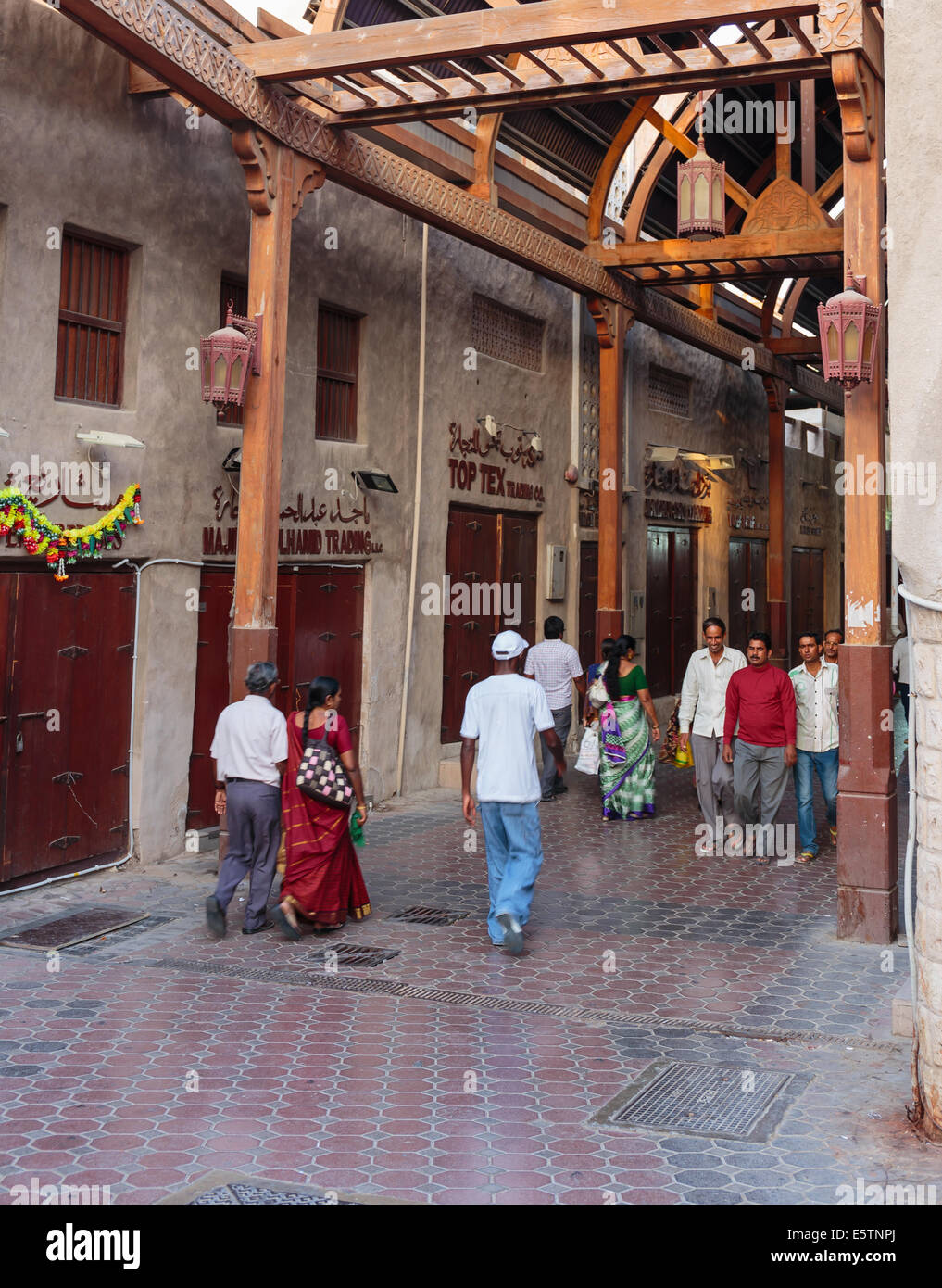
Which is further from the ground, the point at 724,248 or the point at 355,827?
the point at 724,248

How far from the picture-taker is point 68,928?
824cm

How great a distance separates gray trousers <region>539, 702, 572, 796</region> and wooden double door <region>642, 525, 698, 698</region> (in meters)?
6.16

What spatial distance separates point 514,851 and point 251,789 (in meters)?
1.62

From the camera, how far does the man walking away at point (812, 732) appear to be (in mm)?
10547

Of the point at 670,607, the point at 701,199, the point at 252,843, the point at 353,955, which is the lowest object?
the point at 353,955

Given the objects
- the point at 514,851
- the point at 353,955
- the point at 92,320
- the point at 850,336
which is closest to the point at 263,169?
the point at 92,320

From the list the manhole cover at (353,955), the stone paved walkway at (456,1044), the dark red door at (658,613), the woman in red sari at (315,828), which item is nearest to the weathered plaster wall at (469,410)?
the dark red door at (658,613)

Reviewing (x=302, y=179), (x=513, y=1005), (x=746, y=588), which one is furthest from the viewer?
(x=746, y=588)

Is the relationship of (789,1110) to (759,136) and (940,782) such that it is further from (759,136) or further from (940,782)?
(759,136)

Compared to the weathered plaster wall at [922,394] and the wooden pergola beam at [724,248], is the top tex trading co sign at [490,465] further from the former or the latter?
the weathered plaster wall at [922,394]

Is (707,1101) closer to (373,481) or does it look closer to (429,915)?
(429,915)

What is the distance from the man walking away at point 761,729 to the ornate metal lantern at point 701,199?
3.95m

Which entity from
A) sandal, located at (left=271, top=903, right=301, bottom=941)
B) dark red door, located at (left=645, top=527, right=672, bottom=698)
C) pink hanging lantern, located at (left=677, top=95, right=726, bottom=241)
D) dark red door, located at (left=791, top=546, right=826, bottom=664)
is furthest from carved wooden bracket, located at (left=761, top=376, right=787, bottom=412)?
sandal, located at (left=271, top=903, right=301, bottom=941)

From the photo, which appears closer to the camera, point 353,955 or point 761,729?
point 353,955
